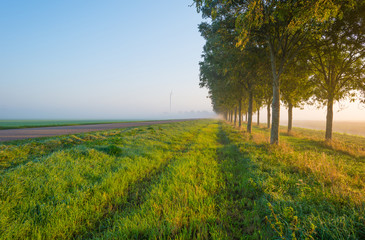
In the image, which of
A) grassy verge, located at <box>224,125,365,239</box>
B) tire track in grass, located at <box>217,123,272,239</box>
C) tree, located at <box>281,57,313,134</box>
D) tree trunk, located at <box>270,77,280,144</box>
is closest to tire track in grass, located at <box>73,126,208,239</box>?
tire track in grass, located at <box>217,123,272,239</box>

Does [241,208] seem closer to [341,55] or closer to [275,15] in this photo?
[275,15]

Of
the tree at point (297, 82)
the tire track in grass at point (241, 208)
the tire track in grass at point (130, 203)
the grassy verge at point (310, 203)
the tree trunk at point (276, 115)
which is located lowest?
the tire track in grass at point (130, 203)

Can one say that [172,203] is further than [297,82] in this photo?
No

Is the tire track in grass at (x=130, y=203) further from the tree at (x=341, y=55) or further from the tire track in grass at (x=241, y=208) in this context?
the tree at (x=341, y=55)

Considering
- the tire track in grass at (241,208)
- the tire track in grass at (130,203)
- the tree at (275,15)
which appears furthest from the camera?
the tree at (275,15)

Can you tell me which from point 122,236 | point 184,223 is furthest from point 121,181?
point 184,223

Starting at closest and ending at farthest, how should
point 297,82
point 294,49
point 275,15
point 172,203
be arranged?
point 172,203
point 275,15
point 294,49
point 297,82

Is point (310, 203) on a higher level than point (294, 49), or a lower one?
lower

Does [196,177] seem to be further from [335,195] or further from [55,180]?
[55,180]

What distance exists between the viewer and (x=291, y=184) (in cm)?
421

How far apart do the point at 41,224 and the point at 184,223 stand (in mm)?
2791

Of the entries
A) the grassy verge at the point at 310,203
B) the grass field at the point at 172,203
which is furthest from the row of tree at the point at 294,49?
the grass field at the point at 172,203

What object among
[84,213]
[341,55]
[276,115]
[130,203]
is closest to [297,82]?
[341,55]

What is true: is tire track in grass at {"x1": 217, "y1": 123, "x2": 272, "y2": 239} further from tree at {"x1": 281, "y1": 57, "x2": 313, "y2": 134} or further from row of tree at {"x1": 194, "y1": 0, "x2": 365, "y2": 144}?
tree at {"x1": 281, "y1": 57, "x2": 313, "y2": 134}
